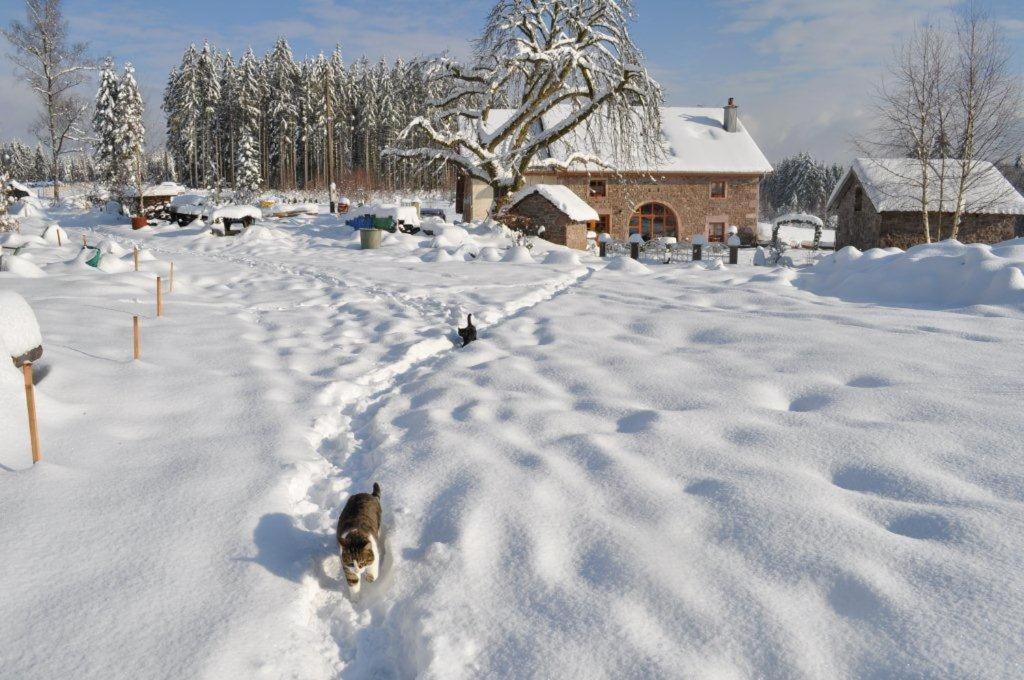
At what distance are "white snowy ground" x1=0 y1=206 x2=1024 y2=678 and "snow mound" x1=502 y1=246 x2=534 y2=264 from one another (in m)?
9.83

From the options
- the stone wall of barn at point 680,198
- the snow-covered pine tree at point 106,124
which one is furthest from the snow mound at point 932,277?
the snow-covered pine tree at point 106,124

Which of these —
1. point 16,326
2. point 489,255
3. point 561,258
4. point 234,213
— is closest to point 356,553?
point 16,326

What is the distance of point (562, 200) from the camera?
23797 mm

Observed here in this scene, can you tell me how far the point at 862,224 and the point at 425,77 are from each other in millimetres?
19792

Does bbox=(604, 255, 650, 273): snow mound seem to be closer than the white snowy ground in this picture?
No

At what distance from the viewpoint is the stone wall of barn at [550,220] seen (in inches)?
934

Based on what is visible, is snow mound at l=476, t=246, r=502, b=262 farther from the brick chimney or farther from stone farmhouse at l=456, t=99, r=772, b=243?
the brick chimney

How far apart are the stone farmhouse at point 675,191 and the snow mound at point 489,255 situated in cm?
1429

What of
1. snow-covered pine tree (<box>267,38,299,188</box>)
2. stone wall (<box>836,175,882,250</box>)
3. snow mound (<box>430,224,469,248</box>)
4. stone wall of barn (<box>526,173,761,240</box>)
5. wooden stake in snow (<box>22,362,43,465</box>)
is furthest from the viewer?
snow-covered pine tree (<box>267,38,299,188</box>)

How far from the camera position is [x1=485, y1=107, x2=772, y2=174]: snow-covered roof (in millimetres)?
32031

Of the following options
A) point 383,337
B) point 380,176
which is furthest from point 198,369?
point 380,176

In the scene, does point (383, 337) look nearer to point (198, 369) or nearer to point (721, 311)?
point (198, 369)

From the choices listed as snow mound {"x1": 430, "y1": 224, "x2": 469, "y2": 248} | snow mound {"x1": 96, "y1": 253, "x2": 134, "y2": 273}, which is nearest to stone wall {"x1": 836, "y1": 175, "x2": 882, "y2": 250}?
snow mound {"x1": 430, "y1": 224, "x2": 469, "y2": 248}

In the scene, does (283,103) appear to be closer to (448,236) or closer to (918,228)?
(448,236)
